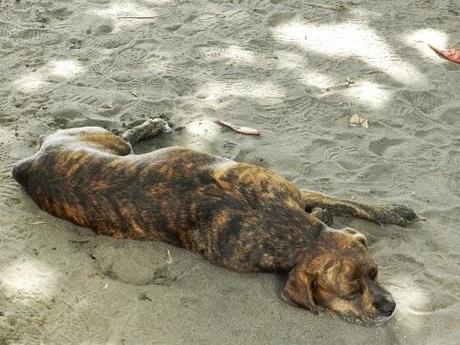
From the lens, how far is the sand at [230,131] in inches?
188

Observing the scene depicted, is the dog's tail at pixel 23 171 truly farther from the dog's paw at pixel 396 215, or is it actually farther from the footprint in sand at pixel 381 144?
the footprint in sand at pixel 381 144

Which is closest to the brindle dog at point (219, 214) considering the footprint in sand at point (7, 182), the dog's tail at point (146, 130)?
the footprint in sand at point (7, 182)

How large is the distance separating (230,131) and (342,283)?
8.20 feet

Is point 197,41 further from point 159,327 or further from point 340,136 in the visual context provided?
point 159,327

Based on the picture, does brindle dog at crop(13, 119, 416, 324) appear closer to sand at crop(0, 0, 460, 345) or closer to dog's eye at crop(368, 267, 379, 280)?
dog's eye at crop(368, 267, 379, 280)

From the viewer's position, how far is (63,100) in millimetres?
7070

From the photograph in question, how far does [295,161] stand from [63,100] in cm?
254

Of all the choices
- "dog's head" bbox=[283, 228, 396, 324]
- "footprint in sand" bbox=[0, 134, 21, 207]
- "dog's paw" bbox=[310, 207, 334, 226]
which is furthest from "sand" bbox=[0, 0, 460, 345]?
A: "dog's paw" bbox=[310, 207, 334, 226]

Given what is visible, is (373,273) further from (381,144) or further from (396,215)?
(381,144)

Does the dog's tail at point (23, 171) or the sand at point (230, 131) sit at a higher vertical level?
the dog's tail at point (23, 171)

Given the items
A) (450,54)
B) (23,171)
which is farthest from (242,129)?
(450,54)

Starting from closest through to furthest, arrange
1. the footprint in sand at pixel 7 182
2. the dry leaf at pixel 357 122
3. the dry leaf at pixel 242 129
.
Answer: the footprint in sand at pixel 7 182 → the dry leaf at pixel 242 129 → the dry leaf at pixel 357 122

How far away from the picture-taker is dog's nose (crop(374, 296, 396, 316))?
4648mm

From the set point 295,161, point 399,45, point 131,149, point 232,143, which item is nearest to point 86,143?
point 131,149
